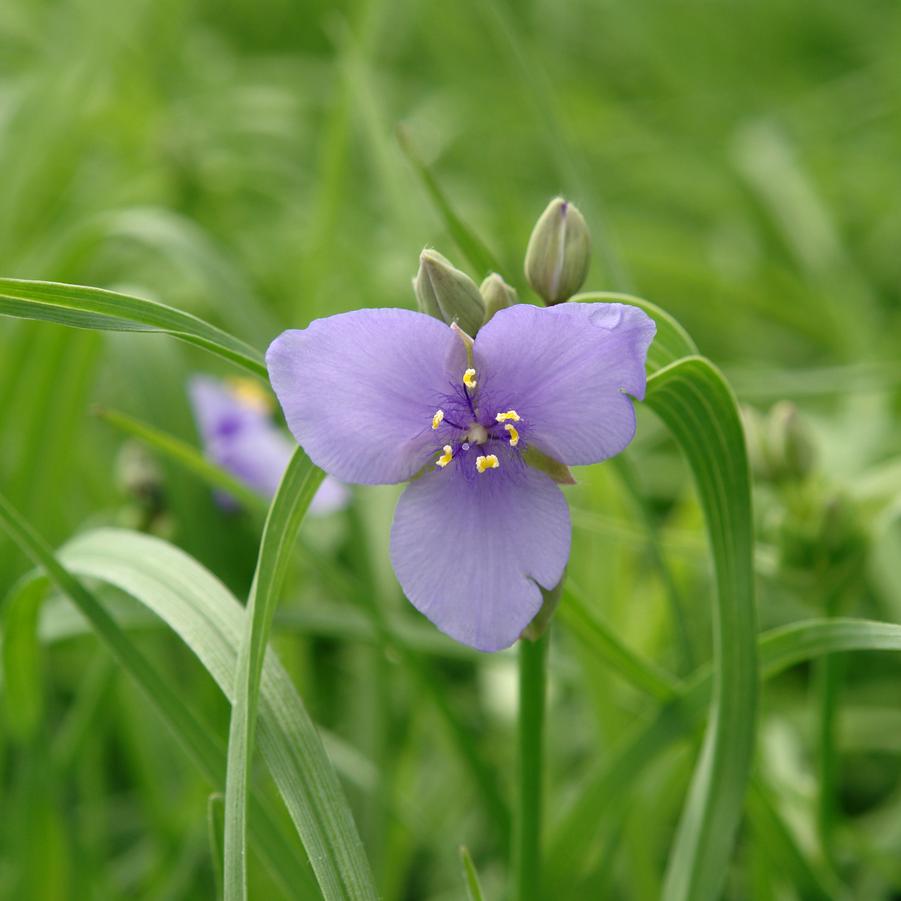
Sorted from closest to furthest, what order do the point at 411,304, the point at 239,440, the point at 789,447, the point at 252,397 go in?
the point at 789,447 → the point at 239,440 → the point at 252,397 → the point at 411,304

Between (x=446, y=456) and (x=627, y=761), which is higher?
(x=446, y=456)

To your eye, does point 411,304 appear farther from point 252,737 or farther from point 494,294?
point 252,737

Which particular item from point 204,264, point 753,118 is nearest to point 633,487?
point 204,264

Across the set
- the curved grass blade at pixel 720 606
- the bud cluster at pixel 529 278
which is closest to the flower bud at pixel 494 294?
the bud cluster at pixel 529 278

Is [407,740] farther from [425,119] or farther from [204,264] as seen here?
[425,119]

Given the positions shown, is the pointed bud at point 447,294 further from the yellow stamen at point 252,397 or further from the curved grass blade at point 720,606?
the yellow stamen at point 252,397

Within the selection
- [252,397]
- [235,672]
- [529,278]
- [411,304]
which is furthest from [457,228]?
[411,304]
